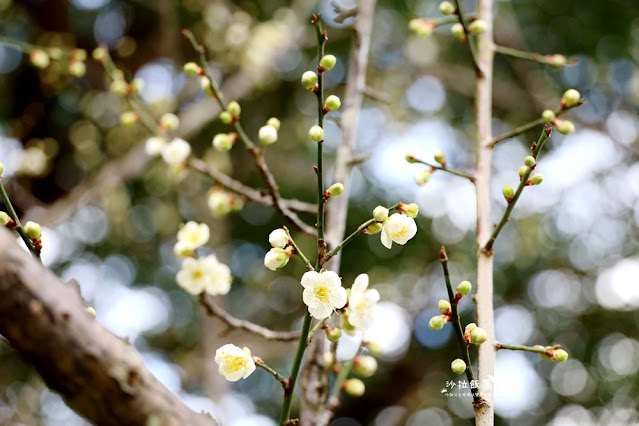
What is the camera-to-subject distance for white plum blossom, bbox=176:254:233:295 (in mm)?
1119

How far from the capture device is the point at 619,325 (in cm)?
445

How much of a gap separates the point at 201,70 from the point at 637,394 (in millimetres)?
4362

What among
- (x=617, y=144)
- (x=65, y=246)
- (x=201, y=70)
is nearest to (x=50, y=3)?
(x=65, y=246)

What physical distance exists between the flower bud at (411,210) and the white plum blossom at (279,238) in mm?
189

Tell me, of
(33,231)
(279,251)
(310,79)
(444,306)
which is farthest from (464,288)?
(33,231)

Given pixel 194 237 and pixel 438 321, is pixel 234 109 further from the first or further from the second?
pixel 438 321

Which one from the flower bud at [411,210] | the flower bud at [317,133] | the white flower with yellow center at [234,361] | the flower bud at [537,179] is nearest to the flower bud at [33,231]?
the white flower with yellow center at [234,361]

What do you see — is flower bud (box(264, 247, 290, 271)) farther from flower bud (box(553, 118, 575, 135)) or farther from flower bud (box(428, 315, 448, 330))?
flower bud (box(553, 118, 575, 135))

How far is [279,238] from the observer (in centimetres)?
78

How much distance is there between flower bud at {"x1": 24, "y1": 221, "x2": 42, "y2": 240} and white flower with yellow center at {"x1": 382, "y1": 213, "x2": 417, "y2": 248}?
1.70 feet

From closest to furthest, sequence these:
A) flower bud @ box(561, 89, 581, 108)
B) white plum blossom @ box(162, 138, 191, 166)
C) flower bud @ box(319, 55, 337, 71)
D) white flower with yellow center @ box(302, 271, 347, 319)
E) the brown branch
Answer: the brown branch < white flower with yellow center @ box(302, 271, 347, 319) < flower bud @ box(319, 55, 337, 71) < flower bud @ box(561, 89, 581, 108) < white plum blossom @ box(162, 138, 191, 166)

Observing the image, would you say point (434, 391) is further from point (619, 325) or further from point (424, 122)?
point (424, 122)

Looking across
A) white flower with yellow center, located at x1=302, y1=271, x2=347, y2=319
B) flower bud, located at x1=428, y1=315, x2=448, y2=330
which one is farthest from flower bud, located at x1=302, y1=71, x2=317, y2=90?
flower bud, located at x1=428, y1=315, x2=448, y2=330

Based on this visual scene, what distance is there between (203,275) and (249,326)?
0.15 metres
